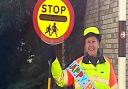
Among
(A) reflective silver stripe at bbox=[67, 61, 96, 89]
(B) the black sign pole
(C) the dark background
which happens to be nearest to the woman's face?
(A) reflective silver stripe at bbox=[67, 61, 96, 89]

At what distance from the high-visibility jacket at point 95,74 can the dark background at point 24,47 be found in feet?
8.17

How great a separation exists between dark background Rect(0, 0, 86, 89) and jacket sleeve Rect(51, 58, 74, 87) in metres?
2.45

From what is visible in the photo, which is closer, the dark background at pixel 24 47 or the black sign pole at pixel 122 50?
the black sign pole at pixel 122 50

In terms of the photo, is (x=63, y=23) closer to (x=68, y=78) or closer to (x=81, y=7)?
(x=68, y=78)

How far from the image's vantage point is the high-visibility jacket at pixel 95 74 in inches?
210

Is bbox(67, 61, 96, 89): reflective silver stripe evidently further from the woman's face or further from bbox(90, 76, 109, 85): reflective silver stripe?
the woman's face

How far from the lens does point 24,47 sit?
28.7 feet

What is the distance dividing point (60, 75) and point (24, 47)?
347 centimetres

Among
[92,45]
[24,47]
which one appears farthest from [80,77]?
[24,47]

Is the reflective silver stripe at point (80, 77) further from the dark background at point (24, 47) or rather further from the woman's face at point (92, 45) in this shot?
the dark background at point (24, 47)

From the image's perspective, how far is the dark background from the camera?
823 cm

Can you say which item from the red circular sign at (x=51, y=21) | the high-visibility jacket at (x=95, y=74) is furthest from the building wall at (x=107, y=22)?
the red circular sign at (x=51, y=21)

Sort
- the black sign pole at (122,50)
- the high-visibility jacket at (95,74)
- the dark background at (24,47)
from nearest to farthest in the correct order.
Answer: the black sign pole at (122,50) < the high-visibility jacket at (95,74) < the dark background at (24,47)

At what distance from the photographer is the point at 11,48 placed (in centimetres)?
877
